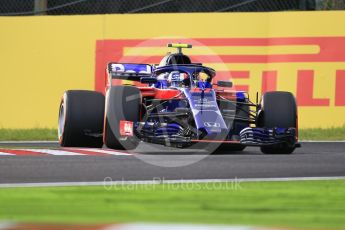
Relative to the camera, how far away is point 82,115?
11227 millimetres

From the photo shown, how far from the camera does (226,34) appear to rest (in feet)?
48.0

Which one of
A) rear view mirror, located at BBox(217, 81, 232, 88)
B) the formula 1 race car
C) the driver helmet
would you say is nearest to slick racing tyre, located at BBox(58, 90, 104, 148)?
the formula 1 race car

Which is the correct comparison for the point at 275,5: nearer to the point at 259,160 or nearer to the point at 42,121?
the point at 42,121

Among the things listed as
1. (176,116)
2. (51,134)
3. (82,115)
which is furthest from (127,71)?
(51,134)

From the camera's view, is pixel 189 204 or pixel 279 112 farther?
pixel 279 112

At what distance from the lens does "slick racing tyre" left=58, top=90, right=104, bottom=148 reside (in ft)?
36.7

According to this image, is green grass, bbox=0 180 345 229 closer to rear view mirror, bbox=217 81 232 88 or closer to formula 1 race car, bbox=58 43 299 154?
formula 1 race car, bbox=58 43 299 154

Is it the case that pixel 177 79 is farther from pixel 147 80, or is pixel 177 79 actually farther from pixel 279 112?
pixel 279 112

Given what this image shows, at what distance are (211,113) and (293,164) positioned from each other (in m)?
1.75

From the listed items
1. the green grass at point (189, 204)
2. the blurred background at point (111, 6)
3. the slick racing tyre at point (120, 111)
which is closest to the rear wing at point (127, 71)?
the slick racing tyre at point (120, 111)

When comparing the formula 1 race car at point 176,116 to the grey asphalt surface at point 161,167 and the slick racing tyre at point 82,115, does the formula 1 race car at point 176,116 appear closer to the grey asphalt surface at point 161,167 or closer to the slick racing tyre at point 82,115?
the slick racing tyre at point 82,115

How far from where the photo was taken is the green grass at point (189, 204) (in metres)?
5.64

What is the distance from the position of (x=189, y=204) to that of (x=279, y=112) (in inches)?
187

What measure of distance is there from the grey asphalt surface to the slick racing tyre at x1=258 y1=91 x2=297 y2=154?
57cm
